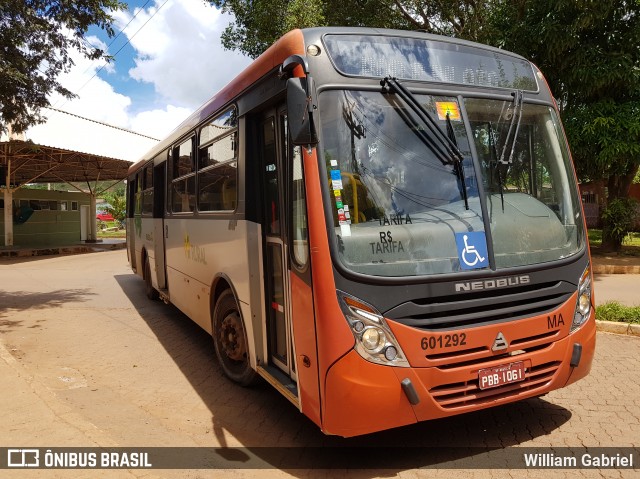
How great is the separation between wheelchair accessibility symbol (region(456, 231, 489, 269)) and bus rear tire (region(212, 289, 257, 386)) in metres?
2.14

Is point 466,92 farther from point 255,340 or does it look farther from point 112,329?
point 112,329

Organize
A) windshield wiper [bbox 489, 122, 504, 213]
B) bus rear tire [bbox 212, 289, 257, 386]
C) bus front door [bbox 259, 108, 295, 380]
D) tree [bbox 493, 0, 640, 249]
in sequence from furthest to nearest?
tree [bbox 493, 0, 640, 249], bus rear tire [bbox 212, 289, 257, 386], bus front door [bbox 259, 108, 295, 380], windshield wiper [bbox 489, 122, 504, 213]

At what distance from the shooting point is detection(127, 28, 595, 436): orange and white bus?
10.3 ft

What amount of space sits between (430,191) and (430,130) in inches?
16.3

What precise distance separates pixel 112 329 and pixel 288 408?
4544mm

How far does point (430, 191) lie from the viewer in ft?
11.3

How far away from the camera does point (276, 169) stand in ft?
13.1

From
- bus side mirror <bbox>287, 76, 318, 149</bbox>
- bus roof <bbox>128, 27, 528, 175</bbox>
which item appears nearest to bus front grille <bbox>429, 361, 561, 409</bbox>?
bus side mirror <bbox>287, 76, 318, 149</bbox>

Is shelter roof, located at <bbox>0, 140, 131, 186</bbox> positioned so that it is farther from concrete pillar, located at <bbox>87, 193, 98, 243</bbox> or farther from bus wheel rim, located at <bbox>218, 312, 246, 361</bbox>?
bus wheel rim, located at <bbox>218, 312, 246, 361</bbox>

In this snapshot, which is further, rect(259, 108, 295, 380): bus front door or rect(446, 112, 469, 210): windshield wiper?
rect(259, 108, 295, 380): bus front door

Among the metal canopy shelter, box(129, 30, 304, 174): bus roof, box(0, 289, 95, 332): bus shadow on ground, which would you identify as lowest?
box(0, 289, 95, 332): bus shadow on ground

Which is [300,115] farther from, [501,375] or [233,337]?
[233,337]

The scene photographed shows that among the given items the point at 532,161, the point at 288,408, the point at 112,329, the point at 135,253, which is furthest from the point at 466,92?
the point at 135,253

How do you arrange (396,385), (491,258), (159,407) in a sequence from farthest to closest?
(159,407) < (491,258) < (396,385)
